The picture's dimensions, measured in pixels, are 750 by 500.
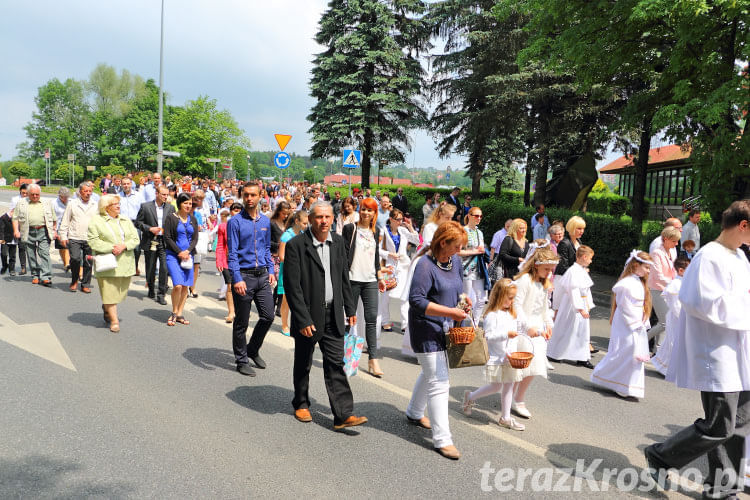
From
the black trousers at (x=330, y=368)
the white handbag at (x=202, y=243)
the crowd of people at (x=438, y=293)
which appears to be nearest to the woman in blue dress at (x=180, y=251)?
the crowd of people at (x=438, y=293)

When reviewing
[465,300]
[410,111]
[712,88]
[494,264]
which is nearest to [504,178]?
[410,111]

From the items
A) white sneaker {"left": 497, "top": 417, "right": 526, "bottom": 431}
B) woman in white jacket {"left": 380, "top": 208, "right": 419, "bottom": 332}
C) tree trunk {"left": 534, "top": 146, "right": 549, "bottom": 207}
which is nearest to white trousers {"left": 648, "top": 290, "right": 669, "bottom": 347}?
woman in white jacket {"left": 380, "top": 208, "right": 419, "bottom": 332}

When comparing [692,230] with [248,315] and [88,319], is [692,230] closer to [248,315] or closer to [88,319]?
[248,315]

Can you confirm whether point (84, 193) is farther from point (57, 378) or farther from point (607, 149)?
point (607, 149)

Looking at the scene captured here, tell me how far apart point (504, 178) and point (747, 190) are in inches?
1139

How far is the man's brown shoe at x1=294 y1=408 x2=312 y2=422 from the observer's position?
4.78 meters

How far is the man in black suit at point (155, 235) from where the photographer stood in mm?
9750

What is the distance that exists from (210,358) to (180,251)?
233cm

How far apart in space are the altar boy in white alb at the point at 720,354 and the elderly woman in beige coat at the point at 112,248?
22.1ft

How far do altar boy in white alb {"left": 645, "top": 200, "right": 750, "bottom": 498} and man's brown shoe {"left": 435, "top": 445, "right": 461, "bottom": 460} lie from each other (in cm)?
140

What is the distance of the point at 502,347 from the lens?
496 cm

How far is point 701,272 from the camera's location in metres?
3.58

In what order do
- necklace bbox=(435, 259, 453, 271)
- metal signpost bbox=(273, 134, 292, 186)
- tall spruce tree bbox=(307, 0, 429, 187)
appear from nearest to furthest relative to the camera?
necklace bbox=(435, 259, 453, 271), metal signpost bbox=(273, 134, 292, 186), tall spruce tree bbox=(307, 0, 429, 187)

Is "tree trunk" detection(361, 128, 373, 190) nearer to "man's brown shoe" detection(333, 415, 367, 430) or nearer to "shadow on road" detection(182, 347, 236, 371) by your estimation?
"shadow on road" detection(182, 347, 236, 371)
